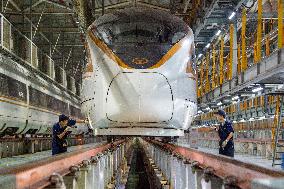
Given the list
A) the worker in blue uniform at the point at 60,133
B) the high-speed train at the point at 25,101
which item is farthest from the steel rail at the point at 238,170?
the high-speed train at the point at 25,101

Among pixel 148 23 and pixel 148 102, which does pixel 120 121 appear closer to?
pixel 148 102

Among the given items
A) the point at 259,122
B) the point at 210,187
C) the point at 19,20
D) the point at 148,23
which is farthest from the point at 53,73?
the point at 210,187

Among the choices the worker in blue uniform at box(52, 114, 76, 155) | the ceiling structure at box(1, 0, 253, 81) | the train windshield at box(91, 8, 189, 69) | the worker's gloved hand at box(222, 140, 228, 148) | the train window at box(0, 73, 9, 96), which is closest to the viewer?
the train windshield at box(91, 8, 189, 69)

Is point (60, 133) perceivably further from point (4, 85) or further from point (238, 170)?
point (238, 170)

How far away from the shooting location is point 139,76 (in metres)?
8.21

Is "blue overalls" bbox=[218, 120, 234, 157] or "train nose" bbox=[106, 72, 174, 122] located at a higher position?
"train nose" bbox=[106, 72, 174, 122]

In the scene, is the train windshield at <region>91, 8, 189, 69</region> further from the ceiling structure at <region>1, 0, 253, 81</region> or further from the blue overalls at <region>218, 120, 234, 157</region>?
the ceiling structure at <region>1, 0, 253, 81</region>

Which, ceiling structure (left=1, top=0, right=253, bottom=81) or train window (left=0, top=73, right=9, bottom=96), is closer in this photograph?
train window (left=0, top=73, right=9, bottom=96)

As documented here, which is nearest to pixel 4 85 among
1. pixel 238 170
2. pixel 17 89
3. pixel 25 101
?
pixel 17 89

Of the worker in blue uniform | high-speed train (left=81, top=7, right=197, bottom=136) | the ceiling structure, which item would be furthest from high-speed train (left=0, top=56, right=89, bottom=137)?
high-speed train (left=81, top=7, right=197, bottom=136)

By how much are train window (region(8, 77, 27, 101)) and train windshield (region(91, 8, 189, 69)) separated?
5.84 meters

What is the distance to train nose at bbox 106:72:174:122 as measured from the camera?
8.23 metres

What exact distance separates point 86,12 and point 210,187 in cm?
1462

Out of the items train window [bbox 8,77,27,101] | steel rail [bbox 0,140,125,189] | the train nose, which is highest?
train window [bbox 8,77,27,101]
